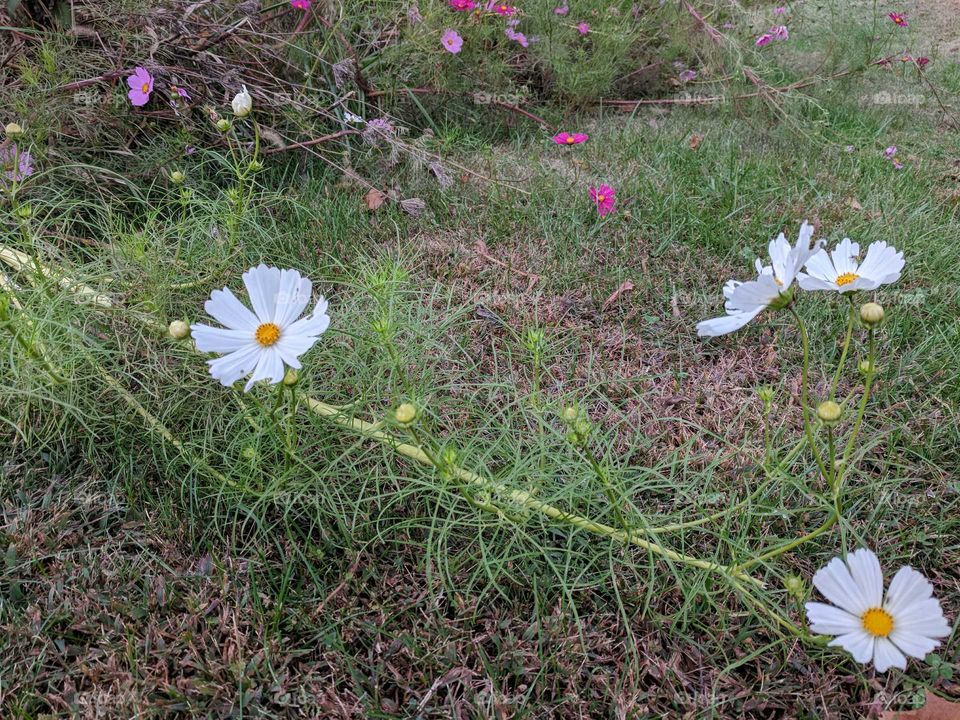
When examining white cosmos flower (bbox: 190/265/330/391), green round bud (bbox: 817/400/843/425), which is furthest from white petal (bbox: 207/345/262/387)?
green round bud (bbox: 817/400/843/425)

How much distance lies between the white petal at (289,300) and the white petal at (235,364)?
0.06m

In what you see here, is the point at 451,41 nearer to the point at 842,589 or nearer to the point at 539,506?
the point at 539,506

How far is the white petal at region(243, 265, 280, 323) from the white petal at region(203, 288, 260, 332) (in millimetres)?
16

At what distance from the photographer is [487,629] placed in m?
1.06

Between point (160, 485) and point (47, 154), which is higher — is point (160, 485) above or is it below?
below

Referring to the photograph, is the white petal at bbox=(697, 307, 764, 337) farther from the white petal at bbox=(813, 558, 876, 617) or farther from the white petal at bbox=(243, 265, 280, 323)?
the white petal at bbox=(243, 265, 280, 323)

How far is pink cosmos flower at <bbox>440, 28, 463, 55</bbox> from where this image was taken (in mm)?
2510

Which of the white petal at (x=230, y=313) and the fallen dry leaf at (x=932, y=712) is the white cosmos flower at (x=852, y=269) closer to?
the fallen dry leaf at (x=932, y=712)

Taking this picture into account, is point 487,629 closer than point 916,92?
Yes

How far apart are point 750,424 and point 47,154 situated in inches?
76.1

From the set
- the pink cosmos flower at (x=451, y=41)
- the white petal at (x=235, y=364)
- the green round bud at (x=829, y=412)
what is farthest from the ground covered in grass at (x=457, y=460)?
the pink cosmos flower at (x=451, y=41)

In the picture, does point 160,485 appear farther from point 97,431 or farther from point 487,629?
point 487,629

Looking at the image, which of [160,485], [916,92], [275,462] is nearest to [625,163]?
[275,462]

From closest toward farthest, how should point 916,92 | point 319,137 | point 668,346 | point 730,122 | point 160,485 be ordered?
point 160,485
point 668,346
point 319,137
point 730,122
point 916,92
